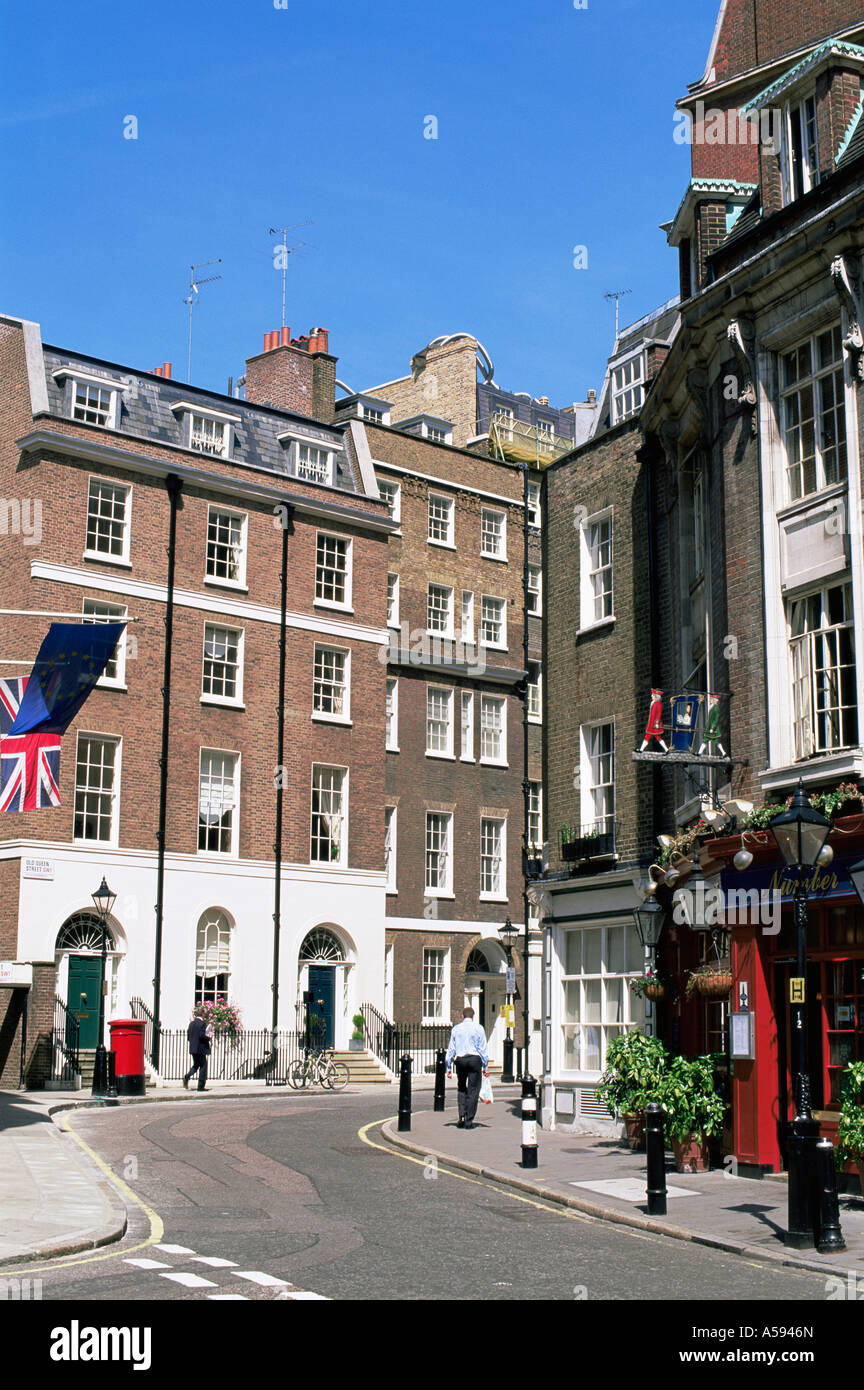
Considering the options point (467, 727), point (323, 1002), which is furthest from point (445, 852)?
point (323, 1002)

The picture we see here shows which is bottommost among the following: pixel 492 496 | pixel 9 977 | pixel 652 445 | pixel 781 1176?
pixel 781 1176

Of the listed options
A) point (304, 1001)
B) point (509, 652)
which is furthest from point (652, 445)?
point (509, 652)

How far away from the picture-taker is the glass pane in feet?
80.7

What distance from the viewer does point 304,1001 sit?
133 ft

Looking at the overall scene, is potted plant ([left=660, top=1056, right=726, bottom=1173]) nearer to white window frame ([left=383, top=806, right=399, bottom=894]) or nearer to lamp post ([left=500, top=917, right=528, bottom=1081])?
lamp post ([left=500, top=917, right=528, bottom=1081])

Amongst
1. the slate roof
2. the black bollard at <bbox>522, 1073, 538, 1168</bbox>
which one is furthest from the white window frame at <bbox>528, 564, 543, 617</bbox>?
the black bollard at <bbox>522, 1073, 538, 1168</bbox>

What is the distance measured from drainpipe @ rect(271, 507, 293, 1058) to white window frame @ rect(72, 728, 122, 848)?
4.92 m

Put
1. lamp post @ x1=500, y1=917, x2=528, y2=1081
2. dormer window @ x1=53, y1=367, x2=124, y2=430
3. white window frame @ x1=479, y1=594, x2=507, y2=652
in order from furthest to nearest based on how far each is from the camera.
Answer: white window frame @ x1=479, y1=594, x2=507, y2=652
lamp post @ x1=500, y1=917, x2=528, y2=1081
dormer window @ x1=53, y1=367, x2=124, y2=430

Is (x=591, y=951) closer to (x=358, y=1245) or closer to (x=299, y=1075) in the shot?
(x=358, y=1245)

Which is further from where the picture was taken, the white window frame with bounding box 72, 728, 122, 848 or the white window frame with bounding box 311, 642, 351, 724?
the white window frame with bounding box 311, 642, 351, 724

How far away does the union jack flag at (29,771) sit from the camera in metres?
21.8

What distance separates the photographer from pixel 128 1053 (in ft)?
103
